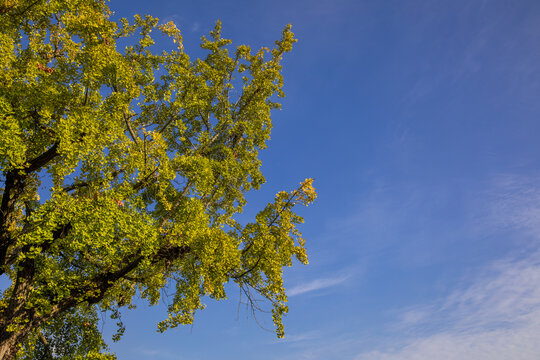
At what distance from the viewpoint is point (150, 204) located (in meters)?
17.6

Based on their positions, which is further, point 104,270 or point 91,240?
point 104,270

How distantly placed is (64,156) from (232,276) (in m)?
7.67

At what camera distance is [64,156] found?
13320 mm

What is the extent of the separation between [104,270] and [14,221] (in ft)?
21.7

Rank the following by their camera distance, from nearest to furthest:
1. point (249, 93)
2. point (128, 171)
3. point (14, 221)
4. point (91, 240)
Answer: point (91, 240) → point (128, 171) → point (14, 221) → point (249, 93)

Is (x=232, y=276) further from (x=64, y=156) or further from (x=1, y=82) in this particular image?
(x=1, y=82)

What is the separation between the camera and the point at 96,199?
13445 millimetres

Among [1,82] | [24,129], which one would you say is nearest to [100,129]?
[24,129]

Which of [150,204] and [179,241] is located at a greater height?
[150,204]

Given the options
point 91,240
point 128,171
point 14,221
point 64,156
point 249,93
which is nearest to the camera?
point 91,240

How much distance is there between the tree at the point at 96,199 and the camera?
1277 cm

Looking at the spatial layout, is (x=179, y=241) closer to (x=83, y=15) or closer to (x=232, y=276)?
(x=232, y=276)

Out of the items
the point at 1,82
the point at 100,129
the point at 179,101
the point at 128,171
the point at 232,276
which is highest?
the point at 179,101

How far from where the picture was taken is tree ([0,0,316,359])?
12.8m
